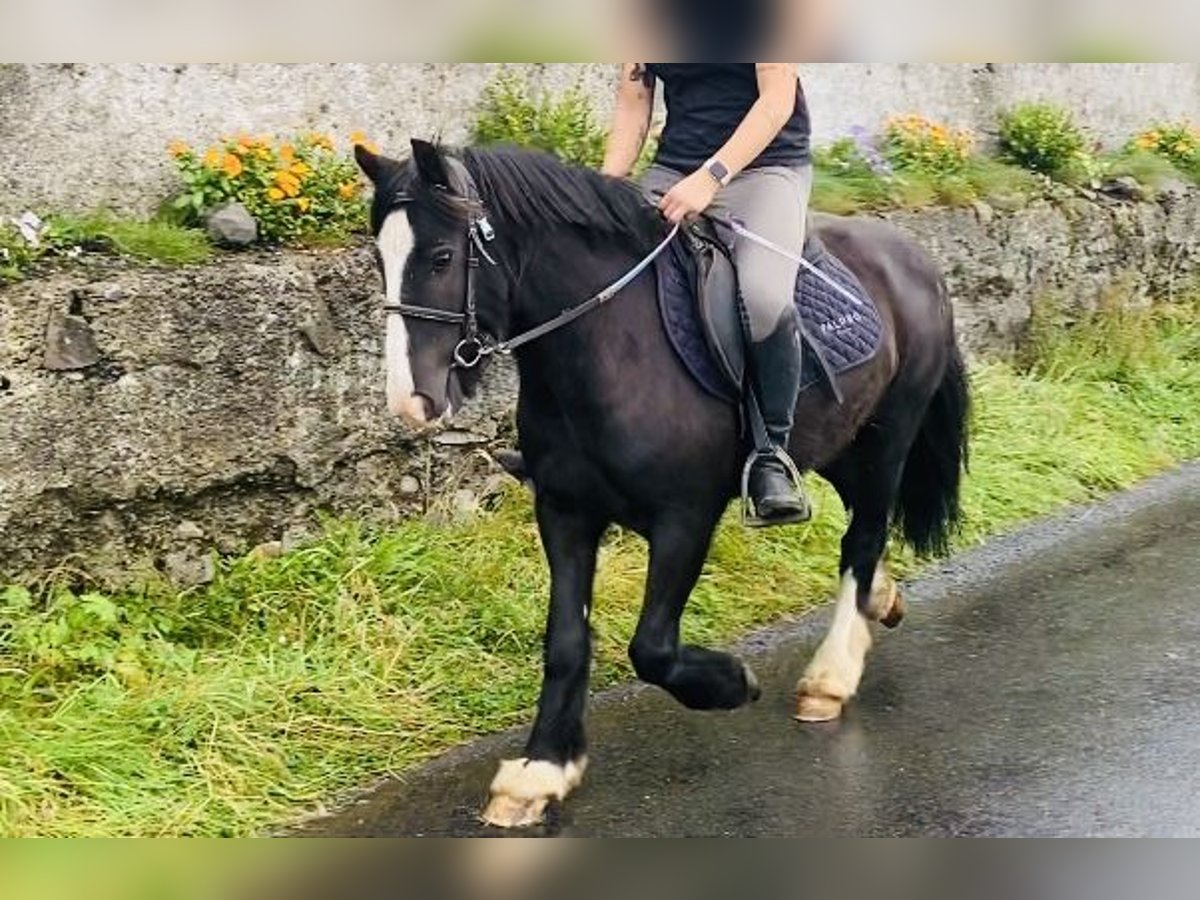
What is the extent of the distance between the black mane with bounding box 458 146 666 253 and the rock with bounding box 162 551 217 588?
2.14m

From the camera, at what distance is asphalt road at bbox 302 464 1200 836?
4547 millimetres

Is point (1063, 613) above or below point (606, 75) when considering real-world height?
below

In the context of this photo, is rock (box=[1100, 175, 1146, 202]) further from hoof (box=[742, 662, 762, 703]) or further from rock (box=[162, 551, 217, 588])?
rock (box=[162, 551, 217, 588])

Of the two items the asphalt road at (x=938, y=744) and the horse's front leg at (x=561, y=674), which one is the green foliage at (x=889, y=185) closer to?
the asphalt road at (x=938, y=744)

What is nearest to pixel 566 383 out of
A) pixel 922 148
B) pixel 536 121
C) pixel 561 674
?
pixel 561 674

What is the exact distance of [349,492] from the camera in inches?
243

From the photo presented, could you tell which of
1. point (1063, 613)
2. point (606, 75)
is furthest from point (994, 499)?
point (606, 75)

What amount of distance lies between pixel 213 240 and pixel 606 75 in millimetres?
2710

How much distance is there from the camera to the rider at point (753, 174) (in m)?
4.65

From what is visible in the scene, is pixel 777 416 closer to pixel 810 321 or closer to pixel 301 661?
pixel 810 321

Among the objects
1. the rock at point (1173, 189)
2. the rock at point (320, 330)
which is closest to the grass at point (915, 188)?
the rock at point (1173, 189)

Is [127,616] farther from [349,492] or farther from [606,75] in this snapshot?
[606,75]

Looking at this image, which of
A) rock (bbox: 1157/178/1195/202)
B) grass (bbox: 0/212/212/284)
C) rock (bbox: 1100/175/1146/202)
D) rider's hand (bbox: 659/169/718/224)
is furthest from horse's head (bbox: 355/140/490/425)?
rock (bbox: 1157/178/1195/202)

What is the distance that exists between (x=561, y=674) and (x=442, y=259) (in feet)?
4.51
